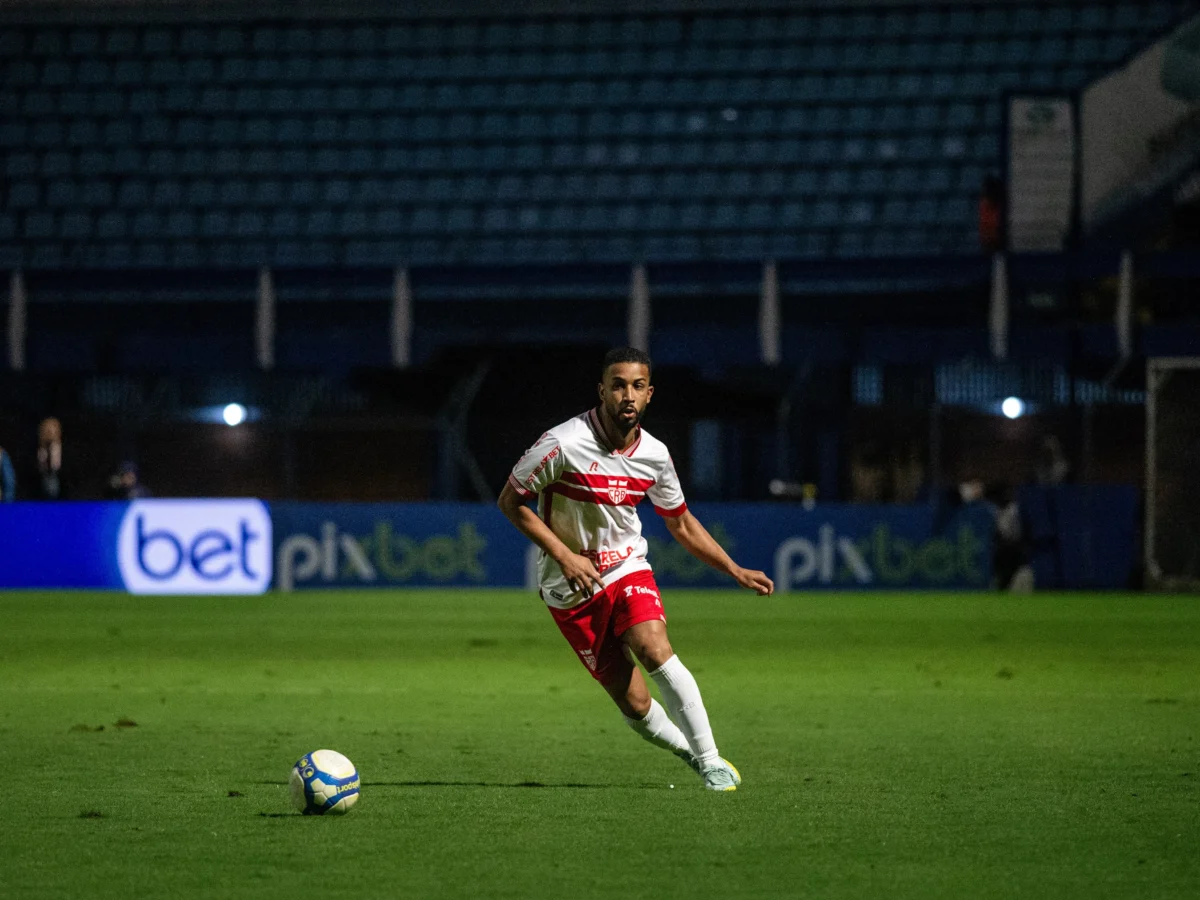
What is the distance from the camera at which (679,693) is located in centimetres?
693

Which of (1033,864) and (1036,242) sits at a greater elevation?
(1036,242)

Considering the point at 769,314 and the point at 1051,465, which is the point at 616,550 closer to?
the point at 769,314

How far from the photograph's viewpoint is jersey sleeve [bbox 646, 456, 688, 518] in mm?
7199

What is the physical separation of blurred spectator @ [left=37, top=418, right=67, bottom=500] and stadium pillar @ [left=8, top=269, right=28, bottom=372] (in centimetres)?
97

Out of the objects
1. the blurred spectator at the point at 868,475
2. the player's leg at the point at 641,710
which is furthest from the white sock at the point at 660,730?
the blurred spectator at the point at 868,475

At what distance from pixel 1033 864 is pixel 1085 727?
13.1ft

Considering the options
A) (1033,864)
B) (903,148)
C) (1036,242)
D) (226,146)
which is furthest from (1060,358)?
(1033,864)

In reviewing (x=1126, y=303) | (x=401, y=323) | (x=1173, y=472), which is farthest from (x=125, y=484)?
(x=1173, y=472)

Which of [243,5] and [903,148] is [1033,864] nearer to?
[903,148]

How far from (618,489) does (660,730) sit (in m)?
0.99

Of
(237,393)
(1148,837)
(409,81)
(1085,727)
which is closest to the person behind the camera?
(1148,837)

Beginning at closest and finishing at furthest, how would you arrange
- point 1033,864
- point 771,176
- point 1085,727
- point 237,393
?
1. point 1033,864
2. point 1085,727
3. point 237,393
4. point 771,176

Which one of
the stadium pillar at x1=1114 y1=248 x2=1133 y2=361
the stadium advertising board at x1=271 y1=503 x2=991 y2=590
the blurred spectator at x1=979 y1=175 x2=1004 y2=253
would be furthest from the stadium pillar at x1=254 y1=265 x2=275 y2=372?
the stadium pillar at x1=1114 y1=248 x2=1133 y2=361

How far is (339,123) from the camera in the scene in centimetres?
3039
